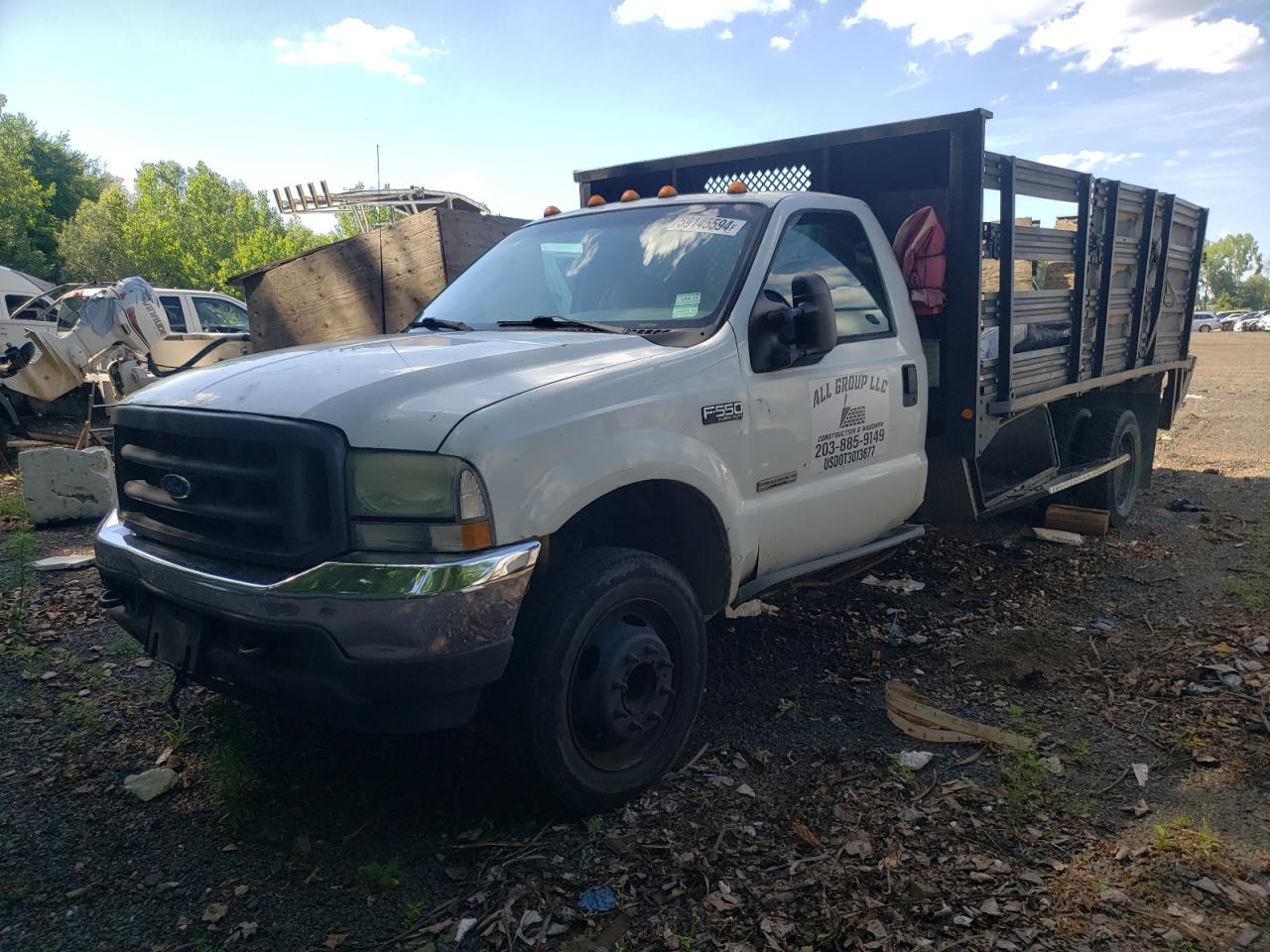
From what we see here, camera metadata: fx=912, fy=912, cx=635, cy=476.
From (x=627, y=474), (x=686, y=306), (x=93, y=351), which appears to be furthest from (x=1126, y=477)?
(x=93, y=351)

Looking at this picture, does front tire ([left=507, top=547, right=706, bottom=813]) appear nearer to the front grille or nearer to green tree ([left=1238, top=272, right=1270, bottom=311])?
the front grille

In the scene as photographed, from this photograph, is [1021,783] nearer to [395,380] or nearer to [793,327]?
[793,327]

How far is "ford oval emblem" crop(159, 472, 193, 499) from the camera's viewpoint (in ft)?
9.34

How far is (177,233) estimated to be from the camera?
47.8m

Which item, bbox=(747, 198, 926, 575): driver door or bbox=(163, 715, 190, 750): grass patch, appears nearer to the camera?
bbox=(163, 715, 190, 750): grass patch

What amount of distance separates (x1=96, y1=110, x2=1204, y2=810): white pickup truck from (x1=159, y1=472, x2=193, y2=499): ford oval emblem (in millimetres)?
13

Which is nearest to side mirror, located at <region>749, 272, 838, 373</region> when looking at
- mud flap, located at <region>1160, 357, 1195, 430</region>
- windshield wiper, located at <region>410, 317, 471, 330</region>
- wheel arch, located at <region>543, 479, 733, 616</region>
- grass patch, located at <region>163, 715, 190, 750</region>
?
wheel arch, located at <region>543, 479, 733, 616</region>

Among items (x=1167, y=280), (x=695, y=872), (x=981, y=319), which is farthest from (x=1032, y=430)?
(x=695, y=872)

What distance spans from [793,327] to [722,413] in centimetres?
50

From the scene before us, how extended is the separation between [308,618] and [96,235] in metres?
44.8

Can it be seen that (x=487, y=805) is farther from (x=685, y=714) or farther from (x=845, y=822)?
(x=845, y=822)

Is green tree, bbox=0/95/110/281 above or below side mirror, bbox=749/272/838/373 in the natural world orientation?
above

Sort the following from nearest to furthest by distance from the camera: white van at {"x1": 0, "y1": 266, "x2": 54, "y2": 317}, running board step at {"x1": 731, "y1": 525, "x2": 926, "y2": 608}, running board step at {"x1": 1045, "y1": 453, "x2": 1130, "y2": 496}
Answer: running board step at {"x1": 731, "y1": 525, "x2": 926, "y2": 608} < running board step at {"x1": 1045, "y1": 453, "x2": 1130, "y2": 496} < white van at {"x1": 0, "y1": 266, "x2": 54, "y2": 317}

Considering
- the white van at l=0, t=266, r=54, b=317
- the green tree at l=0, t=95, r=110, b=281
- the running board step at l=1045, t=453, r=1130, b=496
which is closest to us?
the running board step at l=1045, t=453, r=1130, b=496
